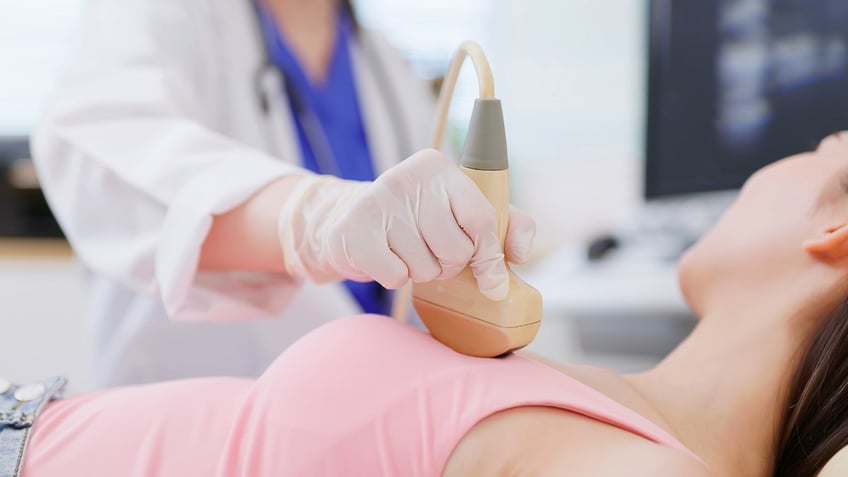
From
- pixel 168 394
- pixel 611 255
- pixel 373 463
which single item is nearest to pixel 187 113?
pixel 168 394

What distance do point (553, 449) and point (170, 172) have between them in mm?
553

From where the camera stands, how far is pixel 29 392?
77cm

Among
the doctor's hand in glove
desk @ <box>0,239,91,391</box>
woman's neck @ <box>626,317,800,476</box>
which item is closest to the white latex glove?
the doctor's hand in glove

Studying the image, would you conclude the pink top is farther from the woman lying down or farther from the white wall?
the white wall

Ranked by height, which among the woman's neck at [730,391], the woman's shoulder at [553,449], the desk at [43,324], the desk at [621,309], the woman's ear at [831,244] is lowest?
the desk at [43,324]

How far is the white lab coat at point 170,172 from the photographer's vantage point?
905 millimetres

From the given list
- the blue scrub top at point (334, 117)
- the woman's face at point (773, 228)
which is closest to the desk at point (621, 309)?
the blue scrub top at point (334, 117)

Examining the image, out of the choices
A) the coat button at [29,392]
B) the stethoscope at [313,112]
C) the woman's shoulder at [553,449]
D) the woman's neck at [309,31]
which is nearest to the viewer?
the woman's shoulder at [553,449]

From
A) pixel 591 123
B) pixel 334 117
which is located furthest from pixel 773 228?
pixel 591 123

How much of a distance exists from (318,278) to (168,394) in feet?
0.63

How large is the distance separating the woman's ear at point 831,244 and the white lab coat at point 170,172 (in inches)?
22.9

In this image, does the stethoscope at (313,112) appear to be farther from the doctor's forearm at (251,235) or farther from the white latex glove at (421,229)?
the white latex glove at (421,229)

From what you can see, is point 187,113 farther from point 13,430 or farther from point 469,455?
point 469,455

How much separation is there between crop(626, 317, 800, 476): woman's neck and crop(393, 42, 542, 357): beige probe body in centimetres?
24
